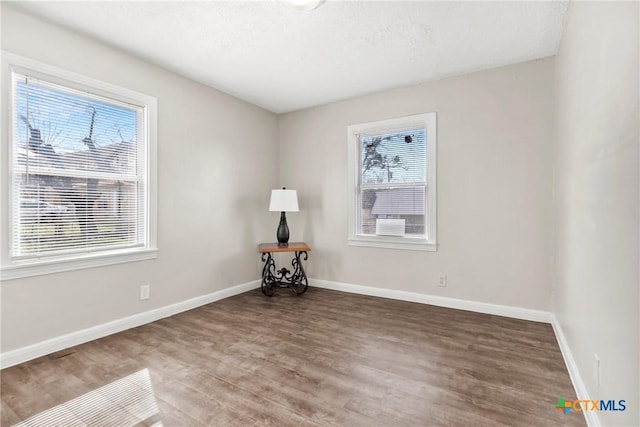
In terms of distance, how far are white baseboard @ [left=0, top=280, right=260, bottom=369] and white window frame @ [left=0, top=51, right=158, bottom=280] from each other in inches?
20.9

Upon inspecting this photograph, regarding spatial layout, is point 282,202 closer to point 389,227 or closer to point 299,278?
point 299,278

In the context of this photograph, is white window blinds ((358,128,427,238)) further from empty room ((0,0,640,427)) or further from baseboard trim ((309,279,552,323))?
baseboard trim ((309,279,552,323))

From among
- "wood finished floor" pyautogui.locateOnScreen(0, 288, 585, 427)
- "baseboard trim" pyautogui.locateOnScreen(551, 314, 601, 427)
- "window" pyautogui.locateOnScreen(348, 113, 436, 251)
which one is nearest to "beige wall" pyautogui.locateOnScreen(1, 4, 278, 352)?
"wood finished floor" pyautogui.locateOnScreen(0, 288, 585, 427)

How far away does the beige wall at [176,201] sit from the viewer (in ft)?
7.54

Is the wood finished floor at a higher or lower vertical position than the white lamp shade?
lower

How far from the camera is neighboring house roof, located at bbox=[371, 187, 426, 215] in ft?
12.1

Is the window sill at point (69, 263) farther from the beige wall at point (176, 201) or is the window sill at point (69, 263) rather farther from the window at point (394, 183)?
the window at point (394, 183)

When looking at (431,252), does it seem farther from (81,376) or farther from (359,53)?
(81,376)

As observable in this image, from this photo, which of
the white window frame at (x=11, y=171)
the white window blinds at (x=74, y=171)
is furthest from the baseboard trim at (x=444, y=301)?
the white window blinds at (x=74, y=171)

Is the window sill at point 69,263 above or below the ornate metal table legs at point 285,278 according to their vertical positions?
above

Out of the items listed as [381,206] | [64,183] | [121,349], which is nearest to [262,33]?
[64,183]

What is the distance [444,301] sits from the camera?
136 inches

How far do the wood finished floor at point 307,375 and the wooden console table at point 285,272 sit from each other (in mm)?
989

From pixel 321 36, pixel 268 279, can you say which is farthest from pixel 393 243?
pixel 321 36
